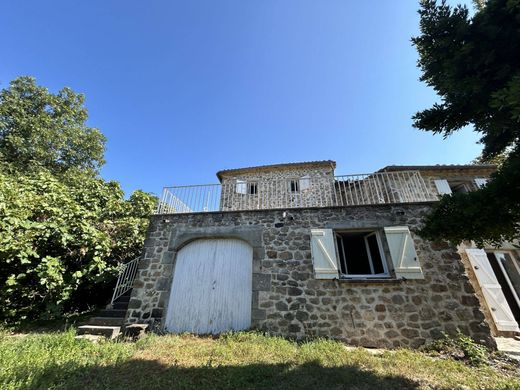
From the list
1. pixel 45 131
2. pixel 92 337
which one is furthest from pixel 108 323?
pixel 45 131

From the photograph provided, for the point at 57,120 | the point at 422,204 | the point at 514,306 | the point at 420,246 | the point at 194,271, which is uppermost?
the point at 57,120

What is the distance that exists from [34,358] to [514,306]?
10.9 m

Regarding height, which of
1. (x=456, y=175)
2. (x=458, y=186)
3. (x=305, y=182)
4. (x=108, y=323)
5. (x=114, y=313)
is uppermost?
(x=305, y=182)

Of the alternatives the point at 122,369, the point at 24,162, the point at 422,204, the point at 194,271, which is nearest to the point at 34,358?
the point at 122,369

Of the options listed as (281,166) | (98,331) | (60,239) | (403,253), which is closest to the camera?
(98,331)

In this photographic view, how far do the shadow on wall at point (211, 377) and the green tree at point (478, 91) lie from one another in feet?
7.66

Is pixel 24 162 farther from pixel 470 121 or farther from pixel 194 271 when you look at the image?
pixel 470 121

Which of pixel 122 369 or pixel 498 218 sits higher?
pixel 498 218

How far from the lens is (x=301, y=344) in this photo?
4.75 meters

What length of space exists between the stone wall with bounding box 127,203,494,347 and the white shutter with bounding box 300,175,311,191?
4949mm

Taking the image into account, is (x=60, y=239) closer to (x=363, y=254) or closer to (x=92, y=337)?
(x=92, y=337)

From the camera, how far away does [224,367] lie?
342cm

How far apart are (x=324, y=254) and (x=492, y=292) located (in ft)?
14.9

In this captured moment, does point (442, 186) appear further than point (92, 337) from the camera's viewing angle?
Yes
